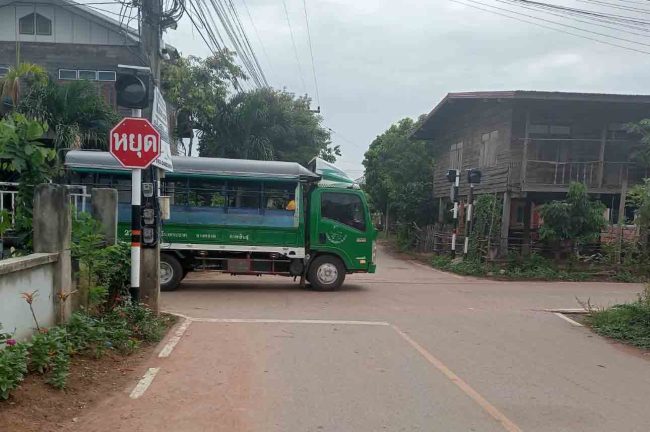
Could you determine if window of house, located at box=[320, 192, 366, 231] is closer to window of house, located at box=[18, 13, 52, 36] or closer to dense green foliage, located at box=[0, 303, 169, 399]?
dense green foliage, located at box=[0, 303, 169, 399]

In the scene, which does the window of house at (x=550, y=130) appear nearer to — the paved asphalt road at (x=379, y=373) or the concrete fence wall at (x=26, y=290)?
the paved asphalt road at (x=379, y=373)

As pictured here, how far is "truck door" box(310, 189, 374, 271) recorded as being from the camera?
1323 centimetres

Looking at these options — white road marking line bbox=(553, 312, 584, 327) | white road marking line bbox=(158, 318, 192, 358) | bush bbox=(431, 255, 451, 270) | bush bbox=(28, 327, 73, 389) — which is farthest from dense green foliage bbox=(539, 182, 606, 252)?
bush bbox=(28, 327, 73, 389)

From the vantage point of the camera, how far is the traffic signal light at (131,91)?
7.78 metres

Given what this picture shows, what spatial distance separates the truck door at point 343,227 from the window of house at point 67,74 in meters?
12.7

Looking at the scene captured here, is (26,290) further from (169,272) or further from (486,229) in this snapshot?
(486,229)

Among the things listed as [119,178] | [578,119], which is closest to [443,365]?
[119,178]

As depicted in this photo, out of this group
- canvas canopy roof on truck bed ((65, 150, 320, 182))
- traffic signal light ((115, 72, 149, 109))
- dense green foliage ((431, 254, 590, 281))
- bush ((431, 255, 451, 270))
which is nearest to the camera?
traffic signal light ((115, 72, 149, 109))

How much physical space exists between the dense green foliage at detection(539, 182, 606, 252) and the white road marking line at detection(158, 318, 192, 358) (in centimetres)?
1373

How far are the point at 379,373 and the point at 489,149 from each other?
18.9 m

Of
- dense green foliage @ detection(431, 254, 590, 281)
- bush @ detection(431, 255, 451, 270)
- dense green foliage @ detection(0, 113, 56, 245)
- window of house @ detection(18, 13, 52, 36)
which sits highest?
window of house @ detection(18, 13, 52, 36)

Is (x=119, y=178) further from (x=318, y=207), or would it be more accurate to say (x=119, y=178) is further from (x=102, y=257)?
(x=102, y=257)

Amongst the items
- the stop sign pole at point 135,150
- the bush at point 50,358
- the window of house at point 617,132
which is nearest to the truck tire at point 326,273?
the stop sign pole at point 135,150

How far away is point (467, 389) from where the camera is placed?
5785 mm
